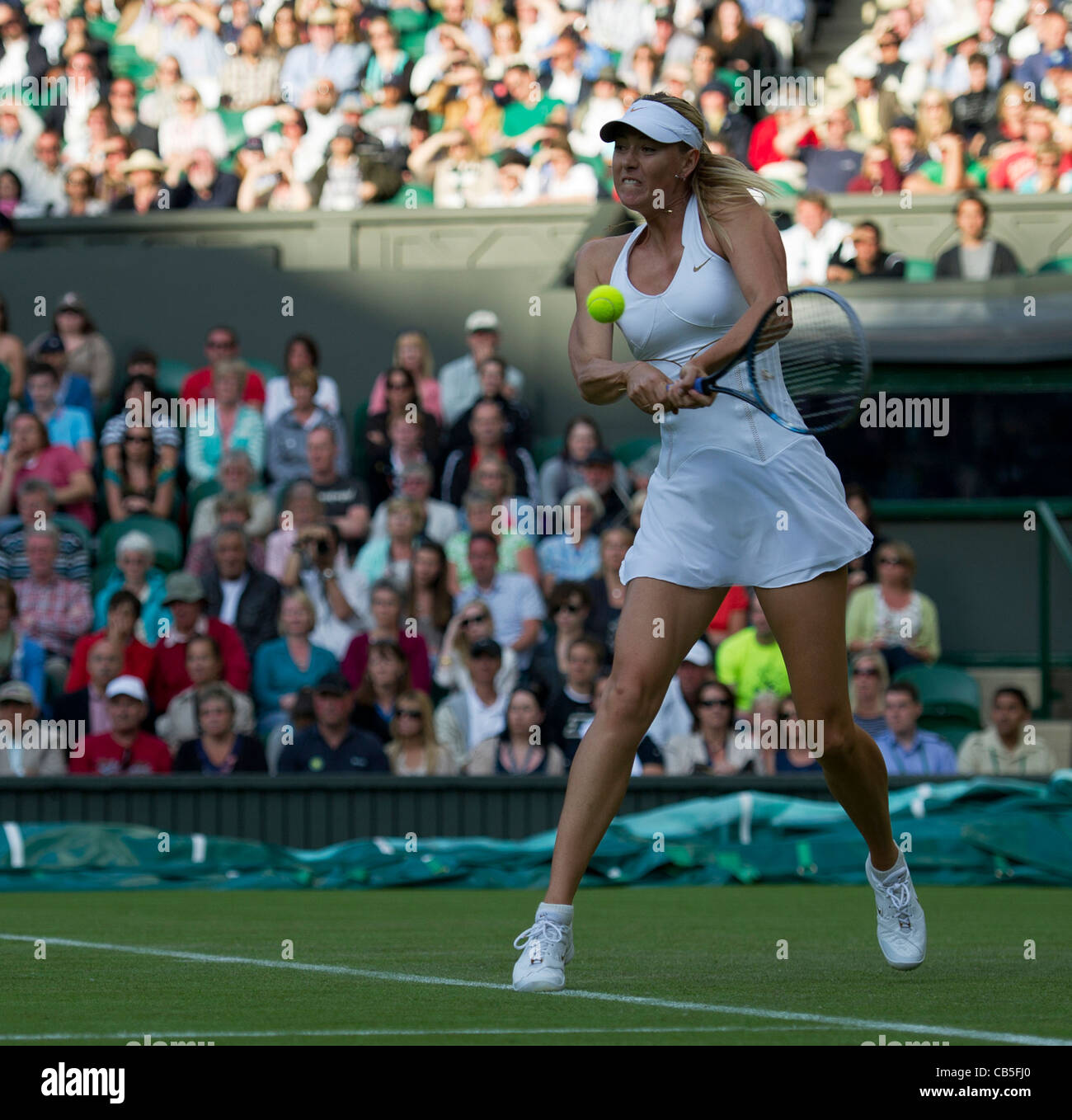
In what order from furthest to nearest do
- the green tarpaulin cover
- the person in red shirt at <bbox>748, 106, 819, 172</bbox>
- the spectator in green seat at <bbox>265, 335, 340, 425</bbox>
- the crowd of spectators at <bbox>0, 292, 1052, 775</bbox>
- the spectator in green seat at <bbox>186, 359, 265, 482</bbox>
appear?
the person in red shirt at <bbox>748, 106, 819, 172</bbox>
the spectator in green seat at <bbox>186, 359, 265, 482</bbox>
the spectator in green seat at <bbox>265, 335, 340, 425</bbox>
the crowd of spectators at <bbox>0, 292, 1052, 775</bbox>
the green tarpaulin cover

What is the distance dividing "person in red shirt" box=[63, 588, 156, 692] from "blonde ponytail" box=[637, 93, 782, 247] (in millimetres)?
6400

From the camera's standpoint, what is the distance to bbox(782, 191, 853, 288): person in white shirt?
12766mm

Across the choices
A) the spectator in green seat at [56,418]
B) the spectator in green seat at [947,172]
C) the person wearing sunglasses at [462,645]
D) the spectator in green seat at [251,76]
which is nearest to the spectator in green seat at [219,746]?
the person wearing sunglasses at [462,645]

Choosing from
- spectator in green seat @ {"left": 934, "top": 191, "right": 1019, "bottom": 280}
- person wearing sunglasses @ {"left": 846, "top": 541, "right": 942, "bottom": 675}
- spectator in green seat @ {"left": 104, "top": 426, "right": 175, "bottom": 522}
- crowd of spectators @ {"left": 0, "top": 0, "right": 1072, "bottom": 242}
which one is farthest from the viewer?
crowd of spectators @ {"left": 0, "top": 0, "right": 1072, "bottom": 242}

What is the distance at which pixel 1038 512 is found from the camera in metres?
12.1

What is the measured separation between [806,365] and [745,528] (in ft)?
1.55

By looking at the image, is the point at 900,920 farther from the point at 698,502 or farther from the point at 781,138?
the point at 781,138

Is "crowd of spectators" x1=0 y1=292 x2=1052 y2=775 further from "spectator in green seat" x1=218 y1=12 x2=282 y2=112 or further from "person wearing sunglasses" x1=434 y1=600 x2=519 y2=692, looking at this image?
"spectator in green seat" x1=218 y1=12 x2=282 y2=112

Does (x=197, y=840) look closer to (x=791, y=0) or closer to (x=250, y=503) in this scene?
(x=250, y=503)

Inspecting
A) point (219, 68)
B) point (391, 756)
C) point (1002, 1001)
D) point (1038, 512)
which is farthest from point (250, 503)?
point (1002, 1001)

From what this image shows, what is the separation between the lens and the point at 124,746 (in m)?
10.4

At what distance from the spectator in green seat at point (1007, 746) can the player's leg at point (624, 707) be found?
5604mm

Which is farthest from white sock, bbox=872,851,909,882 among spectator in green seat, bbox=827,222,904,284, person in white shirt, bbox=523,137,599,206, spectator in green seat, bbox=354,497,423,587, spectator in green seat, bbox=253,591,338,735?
person in white shirt, bbox=523,137,599,206

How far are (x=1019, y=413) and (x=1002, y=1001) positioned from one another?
8.62 metres
